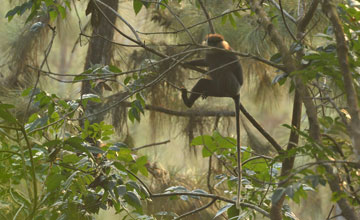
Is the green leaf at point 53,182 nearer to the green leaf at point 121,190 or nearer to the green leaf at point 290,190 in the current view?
the green leaf at point 121,190

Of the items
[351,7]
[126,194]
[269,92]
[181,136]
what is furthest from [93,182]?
[269,92]

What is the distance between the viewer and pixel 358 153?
573 millimetres

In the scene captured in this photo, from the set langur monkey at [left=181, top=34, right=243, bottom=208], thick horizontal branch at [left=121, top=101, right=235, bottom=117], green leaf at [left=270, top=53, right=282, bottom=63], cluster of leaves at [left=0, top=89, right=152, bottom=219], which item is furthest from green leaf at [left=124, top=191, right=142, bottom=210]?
thick horizontal branch at [left=121, top=101, right=235, bottom=117]

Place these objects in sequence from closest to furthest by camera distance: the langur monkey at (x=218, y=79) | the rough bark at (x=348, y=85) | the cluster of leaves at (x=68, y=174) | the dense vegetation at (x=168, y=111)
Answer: the rough bark at (x=348, y=85), the dense vegetation at (x=168, y=111), the cluster of leaves at (x=68, y=174), the langur monkey at (x=218, y=79)

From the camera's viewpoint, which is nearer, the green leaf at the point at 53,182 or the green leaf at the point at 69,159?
the green leaf at the point at 53,182

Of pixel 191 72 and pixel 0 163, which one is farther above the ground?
pixel 191 72

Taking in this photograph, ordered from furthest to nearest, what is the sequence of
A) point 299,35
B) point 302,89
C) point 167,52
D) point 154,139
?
point 154,139
point 167,52
point 299,35
point 302,89

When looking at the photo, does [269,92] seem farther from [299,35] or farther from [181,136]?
[299,35]

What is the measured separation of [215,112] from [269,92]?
439 mm

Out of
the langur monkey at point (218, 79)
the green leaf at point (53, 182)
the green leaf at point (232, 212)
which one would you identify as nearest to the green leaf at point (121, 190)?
the green leaf at point (53, 182)

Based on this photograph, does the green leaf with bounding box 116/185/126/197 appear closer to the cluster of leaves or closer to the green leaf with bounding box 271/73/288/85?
the cluster of leaves

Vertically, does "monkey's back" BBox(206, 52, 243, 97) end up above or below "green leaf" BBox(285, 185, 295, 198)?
above

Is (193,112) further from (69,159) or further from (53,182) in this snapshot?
(53,182)

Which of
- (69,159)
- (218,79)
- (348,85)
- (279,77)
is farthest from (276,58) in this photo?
(218,79)
